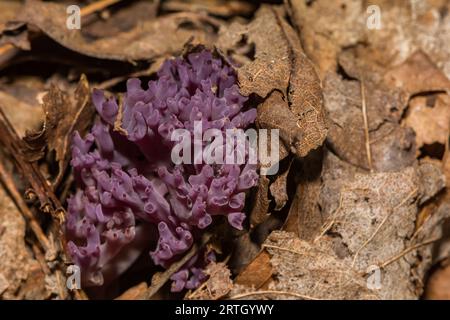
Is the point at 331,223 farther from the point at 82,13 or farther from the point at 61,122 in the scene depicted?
the point at 82,13

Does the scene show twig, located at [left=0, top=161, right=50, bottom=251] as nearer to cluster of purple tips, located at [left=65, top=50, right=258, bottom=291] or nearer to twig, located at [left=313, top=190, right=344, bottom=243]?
cluster of purple tips, located at [left=65, top=50, right=258, bottom=291]

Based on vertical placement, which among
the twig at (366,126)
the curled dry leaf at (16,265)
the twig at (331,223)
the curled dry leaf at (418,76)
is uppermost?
the curled dry leaf at (418,76)

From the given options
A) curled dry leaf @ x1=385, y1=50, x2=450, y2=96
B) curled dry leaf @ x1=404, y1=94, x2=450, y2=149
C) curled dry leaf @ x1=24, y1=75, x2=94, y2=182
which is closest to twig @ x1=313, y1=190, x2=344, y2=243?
curled dry leaf @ x1=404, y1=94, x2=450, y2=149

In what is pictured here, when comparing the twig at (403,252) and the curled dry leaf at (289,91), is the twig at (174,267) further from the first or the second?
the twig at (403,252)

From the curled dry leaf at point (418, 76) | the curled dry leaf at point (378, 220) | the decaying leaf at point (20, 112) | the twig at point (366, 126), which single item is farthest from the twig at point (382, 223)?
the decaying leaf at point (20, 112)

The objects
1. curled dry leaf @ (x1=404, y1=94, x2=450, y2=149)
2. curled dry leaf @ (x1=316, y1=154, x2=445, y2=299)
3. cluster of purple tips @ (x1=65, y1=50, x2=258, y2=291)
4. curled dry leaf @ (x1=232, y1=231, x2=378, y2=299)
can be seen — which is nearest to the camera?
cluster of purple tips @ (x1=65, y1=50, x2=258, y2=291)
